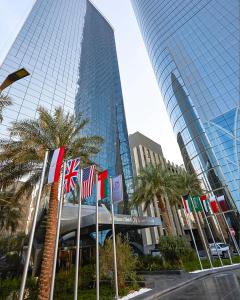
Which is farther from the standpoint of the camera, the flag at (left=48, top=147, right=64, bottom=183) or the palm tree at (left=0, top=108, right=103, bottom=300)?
the palm tree at (left=0, top=108, right=103, bottom=300)

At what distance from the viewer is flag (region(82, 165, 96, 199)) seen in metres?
11.0

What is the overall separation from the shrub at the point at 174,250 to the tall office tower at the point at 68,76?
105 ft

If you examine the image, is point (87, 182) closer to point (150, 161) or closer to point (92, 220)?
point (92, 220)

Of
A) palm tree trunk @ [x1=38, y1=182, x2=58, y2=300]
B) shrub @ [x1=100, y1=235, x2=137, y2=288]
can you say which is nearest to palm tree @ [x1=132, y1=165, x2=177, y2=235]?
shrub @ [x1=100, y1=235, x2=137, y2=288]

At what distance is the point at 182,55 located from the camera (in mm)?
67375

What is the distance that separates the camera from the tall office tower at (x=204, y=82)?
155 ft

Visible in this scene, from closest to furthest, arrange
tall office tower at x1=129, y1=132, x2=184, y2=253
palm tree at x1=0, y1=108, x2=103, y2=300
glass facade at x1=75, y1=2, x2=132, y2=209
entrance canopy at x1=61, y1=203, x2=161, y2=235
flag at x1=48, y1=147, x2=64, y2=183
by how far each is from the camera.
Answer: flag at x1=48, y1=147, x2=64, y2=183, palm tree at x1=0, y1=108, x2=103, y2=300, entrance canopy at x1=61, y1=203, x2=161, y2=235, tall office tower at x1=129, y1=132, x2=184, y2=253, glass facade at x1=75, y1=2, x2=132, y2=209

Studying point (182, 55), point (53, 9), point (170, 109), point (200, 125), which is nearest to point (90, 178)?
point (200, 125)

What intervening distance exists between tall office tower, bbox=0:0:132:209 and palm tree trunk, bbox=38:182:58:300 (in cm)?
3297

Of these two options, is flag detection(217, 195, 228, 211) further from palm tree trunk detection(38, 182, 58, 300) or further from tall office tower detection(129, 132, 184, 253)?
palm tree trunk detection(38, 182, 58, 300)

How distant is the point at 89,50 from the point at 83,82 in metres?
24.7

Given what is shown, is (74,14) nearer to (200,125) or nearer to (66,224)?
(200,125)

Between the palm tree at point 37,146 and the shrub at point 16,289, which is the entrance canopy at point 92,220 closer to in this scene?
the palm tree at point 37,146

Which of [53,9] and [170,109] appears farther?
[53,9]
